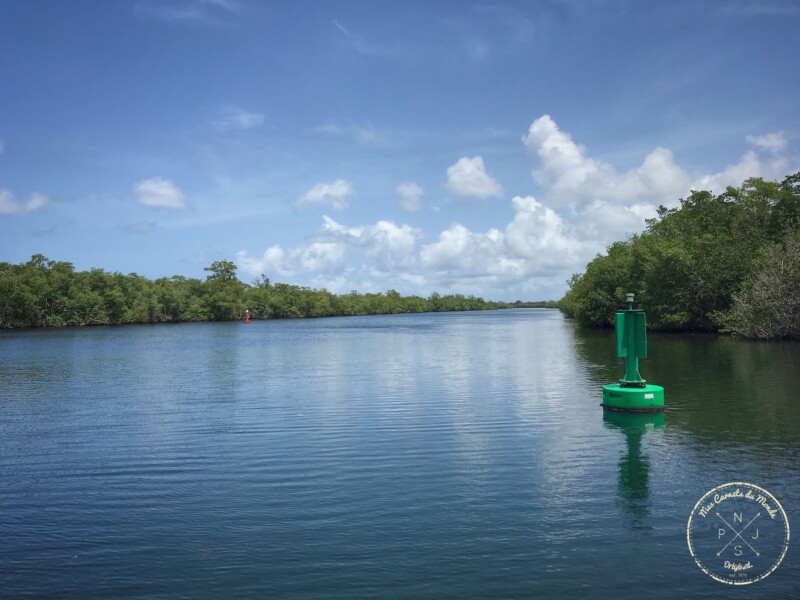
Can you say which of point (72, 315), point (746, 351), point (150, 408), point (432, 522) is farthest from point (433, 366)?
point (72, 315)

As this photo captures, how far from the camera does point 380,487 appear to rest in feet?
43.6

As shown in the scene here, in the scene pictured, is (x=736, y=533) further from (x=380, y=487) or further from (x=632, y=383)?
(x=632, y=383)

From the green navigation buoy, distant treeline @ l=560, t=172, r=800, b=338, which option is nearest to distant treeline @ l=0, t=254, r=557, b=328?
distant treeline @ l=560, t=172, r=800, b=338

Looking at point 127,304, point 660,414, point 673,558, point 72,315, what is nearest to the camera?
point 673,558

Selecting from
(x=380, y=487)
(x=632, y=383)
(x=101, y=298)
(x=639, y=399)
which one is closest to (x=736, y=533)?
(x=380, y=487)

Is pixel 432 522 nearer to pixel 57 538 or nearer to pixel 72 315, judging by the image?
pixel 57 538

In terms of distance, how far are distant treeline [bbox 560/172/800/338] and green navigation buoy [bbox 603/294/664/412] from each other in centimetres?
3846

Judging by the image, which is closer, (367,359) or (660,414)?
(660,414)

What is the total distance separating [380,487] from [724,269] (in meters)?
62.6

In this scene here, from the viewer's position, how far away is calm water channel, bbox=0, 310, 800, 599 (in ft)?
29.6

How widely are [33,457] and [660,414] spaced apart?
18.6 m

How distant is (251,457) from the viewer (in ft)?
53.5
